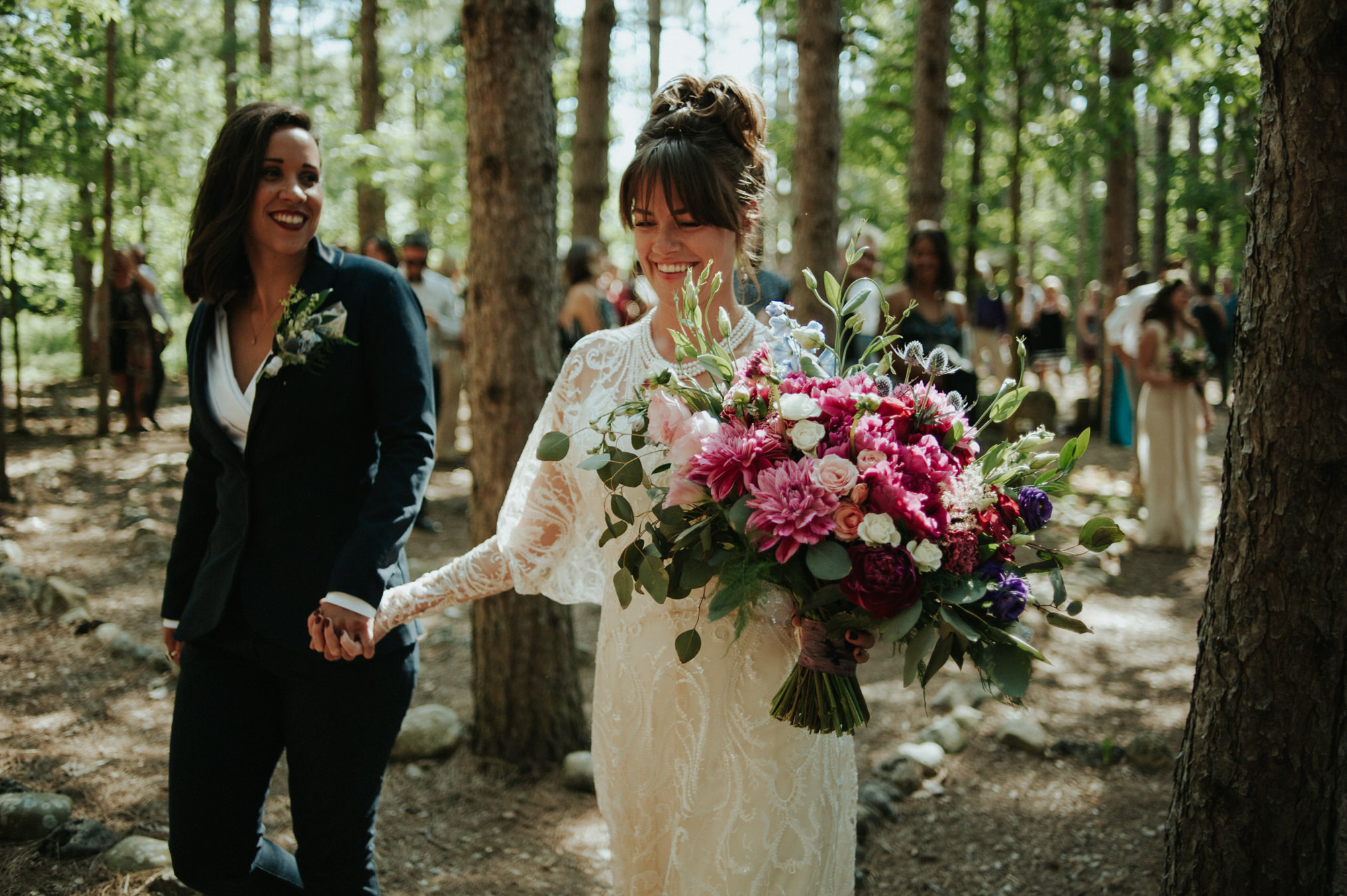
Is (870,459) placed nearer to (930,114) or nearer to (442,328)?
(930,114)

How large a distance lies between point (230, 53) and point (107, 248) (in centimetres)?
843

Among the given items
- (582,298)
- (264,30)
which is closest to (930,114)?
(582,298)

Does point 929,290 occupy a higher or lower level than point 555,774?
higher

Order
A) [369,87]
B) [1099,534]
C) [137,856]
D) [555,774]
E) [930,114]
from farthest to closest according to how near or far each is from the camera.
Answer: [369,87] → [930,114] → [555,774] → [137,856] → [1099,534]

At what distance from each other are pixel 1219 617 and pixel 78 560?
24.0ft

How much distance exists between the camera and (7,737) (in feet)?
A: 14.0

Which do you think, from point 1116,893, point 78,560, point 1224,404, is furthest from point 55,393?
point 1224,404

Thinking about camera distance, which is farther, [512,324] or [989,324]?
[989,324]

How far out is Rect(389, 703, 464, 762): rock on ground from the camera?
180 inches

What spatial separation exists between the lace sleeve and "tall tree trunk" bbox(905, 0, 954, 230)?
22.1ft

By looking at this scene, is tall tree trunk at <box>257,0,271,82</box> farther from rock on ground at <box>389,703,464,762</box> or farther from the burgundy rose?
the burgundy rose

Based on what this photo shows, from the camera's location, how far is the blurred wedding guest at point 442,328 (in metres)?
9.45

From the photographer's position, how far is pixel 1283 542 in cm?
233

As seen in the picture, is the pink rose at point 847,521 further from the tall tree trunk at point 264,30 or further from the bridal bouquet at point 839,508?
the tall tree trunk at point 264,30
